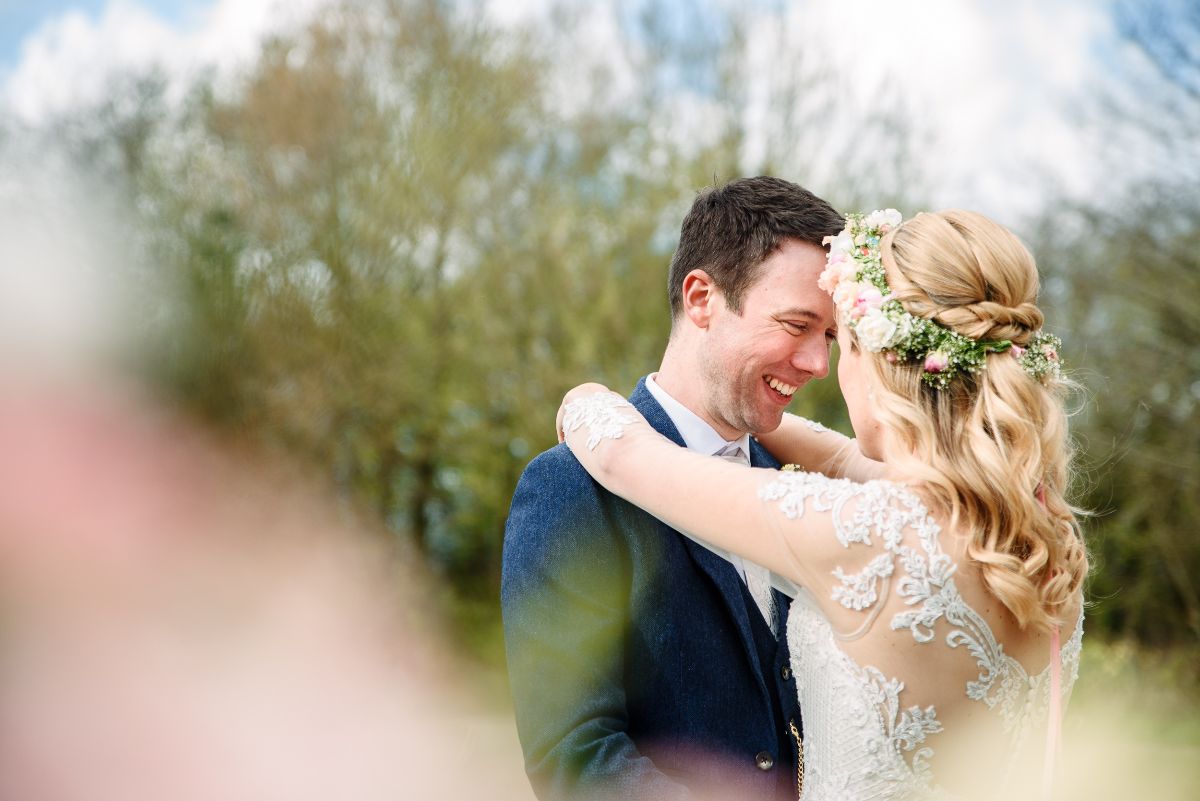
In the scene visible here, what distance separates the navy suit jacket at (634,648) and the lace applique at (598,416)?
0.09 metres

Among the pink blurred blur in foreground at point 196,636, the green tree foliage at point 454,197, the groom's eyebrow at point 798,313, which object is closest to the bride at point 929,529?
the groom's eyebrow at point 798,313

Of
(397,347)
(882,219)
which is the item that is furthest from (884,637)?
(397,347)

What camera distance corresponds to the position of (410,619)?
12.5 m

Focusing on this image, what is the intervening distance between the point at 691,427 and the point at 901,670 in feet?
2.90

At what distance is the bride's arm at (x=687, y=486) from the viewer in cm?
194

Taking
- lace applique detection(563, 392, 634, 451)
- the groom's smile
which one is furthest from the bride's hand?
the groom's smile

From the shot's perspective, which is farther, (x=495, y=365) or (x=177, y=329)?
(x=495, y=365)

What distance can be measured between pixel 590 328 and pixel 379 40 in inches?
197

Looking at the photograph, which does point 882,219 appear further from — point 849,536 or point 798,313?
point 849,536

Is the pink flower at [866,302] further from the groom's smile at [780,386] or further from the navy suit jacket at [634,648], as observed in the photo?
the navy suit jacket at [634,648]

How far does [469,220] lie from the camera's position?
1280cm

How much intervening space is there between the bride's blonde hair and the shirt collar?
0.61 metres

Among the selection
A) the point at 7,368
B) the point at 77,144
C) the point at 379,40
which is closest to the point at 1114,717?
the point at 7,368

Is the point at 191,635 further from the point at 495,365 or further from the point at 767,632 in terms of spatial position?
the point at 767,632
